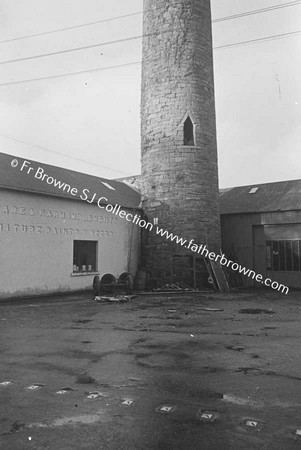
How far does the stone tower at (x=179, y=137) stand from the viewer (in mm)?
18812

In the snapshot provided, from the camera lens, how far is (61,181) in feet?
57.1

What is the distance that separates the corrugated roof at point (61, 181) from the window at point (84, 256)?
76.9 inches

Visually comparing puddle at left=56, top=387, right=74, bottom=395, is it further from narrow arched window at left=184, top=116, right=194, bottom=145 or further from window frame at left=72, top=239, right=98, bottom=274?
narrow arched window at left=184, top=116, right=194, bottom=145

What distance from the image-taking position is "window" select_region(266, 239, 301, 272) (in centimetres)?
2022

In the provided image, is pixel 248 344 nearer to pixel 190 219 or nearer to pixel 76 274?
pixel 76 274

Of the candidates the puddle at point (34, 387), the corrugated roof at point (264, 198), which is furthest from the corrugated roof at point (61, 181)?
the puddle at point (34, 387)

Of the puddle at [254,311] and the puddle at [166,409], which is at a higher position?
the puddle at [254,311]

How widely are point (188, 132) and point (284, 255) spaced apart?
7662 mm

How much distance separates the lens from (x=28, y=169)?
16.6m

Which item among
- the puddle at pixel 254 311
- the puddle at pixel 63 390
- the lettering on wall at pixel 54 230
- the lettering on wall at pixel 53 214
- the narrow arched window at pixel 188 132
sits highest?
the narrow arched window at pixel 188 132

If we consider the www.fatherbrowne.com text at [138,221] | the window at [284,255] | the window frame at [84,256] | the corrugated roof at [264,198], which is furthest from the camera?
the corrugated roof at [264,198]

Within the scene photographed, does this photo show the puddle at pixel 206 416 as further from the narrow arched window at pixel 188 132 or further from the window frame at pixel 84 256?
the narrow arched window at pixel 188 132

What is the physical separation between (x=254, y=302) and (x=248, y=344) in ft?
23.0

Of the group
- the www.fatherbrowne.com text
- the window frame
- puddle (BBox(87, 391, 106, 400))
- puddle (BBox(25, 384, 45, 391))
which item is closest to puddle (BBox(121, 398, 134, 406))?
puddle (BBox(87, 391, 106, 400))
